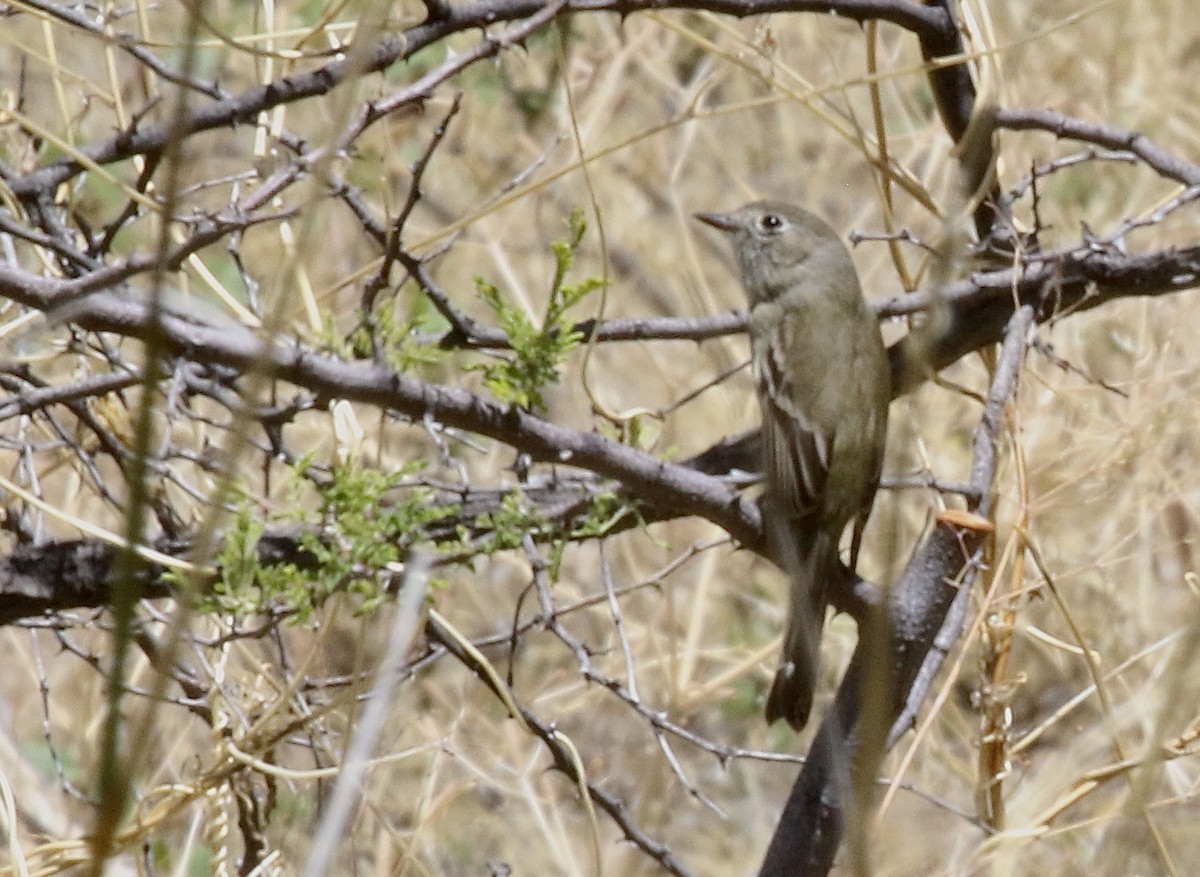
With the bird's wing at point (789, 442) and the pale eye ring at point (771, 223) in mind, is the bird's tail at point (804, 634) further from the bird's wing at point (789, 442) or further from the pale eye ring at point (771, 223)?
the pale eye ring at point (771, 223)

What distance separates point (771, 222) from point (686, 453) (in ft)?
7.21

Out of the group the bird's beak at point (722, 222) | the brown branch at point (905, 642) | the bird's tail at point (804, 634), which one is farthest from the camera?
the bird's beak at point (722, 222)

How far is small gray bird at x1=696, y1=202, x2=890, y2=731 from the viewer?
326 cm

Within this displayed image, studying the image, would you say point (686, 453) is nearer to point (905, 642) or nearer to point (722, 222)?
point (722, 222)

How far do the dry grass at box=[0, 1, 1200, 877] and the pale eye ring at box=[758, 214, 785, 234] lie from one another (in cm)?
31

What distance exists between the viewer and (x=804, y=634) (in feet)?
10.4

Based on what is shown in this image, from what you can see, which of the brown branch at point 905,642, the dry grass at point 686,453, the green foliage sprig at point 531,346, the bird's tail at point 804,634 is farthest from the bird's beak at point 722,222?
the green foliage sprig at point 531,346

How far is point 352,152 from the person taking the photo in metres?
2.49

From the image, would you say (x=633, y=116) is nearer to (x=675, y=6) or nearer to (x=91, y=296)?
(x=675, y=6)

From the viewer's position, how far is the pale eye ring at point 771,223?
4059 mm

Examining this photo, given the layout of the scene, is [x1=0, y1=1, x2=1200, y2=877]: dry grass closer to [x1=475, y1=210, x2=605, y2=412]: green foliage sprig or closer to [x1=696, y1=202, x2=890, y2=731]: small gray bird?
[x1=696, y1=202, x2=890, y2=731]: small gray bird

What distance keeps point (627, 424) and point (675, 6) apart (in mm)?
720

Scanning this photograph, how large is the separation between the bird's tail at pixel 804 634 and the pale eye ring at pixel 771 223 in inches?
39.2

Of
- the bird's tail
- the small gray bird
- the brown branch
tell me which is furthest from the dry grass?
the brown branch
